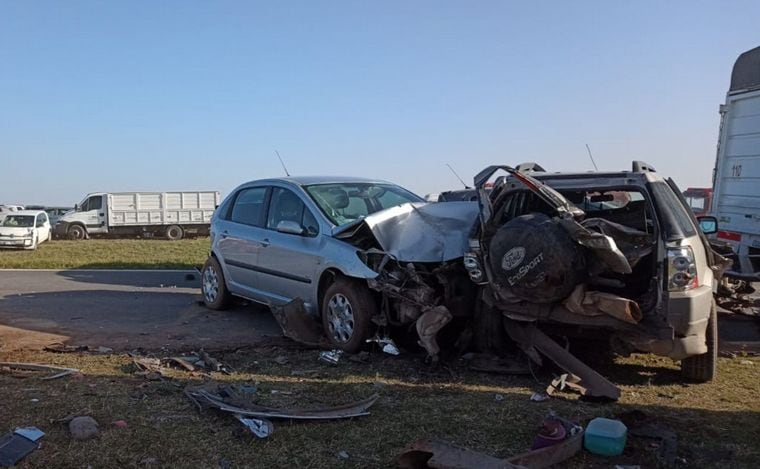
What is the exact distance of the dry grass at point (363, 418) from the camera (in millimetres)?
3879

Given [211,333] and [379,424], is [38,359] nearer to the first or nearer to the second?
[211,333]

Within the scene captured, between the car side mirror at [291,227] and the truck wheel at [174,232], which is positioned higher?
the car side mirror at [291,227]

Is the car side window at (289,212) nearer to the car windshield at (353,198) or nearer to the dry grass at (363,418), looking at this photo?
the car windshield at (353,198)

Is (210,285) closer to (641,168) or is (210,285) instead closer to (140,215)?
(641,168)

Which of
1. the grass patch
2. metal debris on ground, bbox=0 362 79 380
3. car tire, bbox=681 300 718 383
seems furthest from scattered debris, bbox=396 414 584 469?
the grass patch

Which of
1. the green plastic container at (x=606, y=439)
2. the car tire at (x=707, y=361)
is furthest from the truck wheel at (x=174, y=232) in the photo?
the green plastic container at (x=606, y=439)

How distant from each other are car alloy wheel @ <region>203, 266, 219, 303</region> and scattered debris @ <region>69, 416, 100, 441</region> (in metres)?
4.75

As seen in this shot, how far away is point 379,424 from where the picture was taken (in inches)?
173

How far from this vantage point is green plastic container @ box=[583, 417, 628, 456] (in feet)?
12.7

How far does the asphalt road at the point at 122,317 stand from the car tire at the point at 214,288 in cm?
13

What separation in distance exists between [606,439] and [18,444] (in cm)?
360

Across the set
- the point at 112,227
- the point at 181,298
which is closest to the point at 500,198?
the point at 181,298

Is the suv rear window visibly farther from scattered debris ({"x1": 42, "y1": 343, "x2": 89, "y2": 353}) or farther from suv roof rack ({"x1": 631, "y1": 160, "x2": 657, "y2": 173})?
scattered debris ({"x1": 42, "y1": 343, "x2": 89, "y2": 353})

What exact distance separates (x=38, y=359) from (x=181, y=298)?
4.25m
